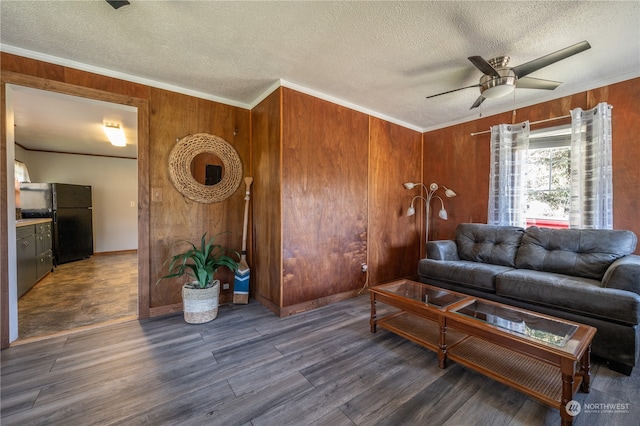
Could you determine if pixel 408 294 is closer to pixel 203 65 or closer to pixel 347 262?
pixel 347 262

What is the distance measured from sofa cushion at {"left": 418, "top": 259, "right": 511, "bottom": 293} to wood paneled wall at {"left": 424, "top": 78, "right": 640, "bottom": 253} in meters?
1.13

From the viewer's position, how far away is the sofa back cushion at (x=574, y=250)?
230cm

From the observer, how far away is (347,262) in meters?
3.20

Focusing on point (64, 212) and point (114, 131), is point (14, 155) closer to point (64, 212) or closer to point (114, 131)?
point (114, 131)

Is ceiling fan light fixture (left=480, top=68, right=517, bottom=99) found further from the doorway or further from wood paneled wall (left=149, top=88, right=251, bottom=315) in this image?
the doorway

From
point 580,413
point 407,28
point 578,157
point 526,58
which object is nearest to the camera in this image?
point 580,413

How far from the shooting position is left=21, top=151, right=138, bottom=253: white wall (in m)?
5.36

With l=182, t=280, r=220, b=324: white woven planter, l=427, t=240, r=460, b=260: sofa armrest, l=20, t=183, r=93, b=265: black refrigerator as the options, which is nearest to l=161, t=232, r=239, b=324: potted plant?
l=182, t=280, r=220, b=324: white woven planter

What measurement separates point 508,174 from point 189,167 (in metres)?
3.95

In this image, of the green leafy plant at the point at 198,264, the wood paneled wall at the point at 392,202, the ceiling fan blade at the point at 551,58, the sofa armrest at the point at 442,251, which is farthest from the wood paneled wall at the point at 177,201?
the ceiling fan blade at the point at 551,58

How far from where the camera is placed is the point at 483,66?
6.36 feet

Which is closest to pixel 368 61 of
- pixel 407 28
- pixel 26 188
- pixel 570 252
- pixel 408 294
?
pixel 407 28

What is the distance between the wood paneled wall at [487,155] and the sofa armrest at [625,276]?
3.30ft

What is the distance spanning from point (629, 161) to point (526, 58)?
1551 mm
